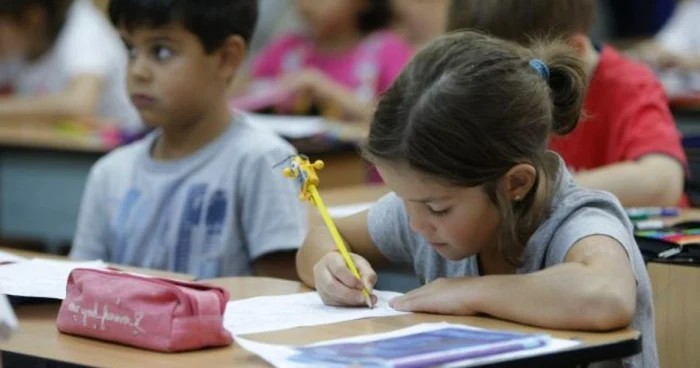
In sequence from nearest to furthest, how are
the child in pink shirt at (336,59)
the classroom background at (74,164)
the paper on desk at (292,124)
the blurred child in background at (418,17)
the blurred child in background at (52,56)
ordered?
the classroom background at (74,164)
the paper on desk at (292,124)
the child in pink shirt at (336,59)
the blurred child in background at (52,56)
the blurred child in background at (418,17)

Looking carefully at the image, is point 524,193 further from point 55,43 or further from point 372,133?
point 55,43

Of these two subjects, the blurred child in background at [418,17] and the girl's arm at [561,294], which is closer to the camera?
the girl's arm at [561,294]

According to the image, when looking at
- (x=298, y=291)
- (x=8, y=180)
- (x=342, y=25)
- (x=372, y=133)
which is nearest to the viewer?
(x=372, y=133)

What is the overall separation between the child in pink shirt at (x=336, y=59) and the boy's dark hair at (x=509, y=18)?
7.96 ft

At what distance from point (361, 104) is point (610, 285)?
3367 millimetres

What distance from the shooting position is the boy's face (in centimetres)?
287

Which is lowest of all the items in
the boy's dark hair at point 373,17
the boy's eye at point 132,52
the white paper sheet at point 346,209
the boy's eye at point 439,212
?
the white paper sheet at point 346,209

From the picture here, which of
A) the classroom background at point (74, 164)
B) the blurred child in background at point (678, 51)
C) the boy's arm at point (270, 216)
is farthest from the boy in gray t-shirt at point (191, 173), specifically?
the blurred child in background at point (678, 51)

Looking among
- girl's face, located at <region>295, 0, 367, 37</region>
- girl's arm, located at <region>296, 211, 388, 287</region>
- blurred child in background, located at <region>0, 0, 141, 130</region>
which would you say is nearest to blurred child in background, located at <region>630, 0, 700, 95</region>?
girl's face, located at <region>295, 0, 367, 37</region>

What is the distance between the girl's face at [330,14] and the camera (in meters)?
5.38

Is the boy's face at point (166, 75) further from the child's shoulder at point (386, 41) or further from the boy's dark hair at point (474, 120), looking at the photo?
the child's shoulder at point (386, 41)

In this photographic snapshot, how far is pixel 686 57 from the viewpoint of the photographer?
19.9 ft

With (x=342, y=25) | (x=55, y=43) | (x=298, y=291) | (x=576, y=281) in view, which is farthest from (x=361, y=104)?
(x=576, y=281)

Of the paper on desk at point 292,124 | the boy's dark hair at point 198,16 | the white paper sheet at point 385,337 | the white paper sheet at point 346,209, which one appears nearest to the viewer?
the white paper sheet at point 385,337
